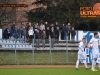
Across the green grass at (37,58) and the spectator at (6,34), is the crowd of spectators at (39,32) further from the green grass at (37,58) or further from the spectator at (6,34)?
the green grass at (37,58)

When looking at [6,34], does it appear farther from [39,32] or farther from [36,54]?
[36,54]

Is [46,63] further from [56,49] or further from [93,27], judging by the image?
[93,27]

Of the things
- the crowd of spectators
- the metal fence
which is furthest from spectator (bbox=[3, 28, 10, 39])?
the metal fence

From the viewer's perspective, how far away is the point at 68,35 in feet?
119

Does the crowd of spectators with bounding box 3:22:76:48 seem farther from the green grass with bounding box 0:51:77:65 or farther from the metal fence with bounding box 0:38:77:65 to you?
the green grass with bounding box 0:51:77:65

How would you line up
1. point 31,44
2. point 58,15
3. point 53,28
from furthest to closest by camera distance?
point 58,15, point 53,28, point 31,44

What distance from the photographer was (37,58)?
1265 inches

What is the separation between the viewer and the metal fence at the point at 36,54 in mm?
31797

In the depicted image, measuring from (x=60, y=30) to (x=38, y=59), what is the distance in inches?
205

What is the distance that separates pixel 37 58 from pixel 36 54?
1.28 ft

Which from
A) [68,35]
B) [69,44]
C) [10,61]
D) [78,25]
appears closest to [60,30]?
[68,35]

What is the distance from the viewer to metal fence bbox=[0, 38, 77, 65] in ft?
104

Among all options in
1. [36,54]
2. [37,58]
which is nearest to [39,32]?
[36,54]

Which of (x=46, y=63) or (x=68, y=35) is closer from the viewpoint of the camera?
(x=46, y=63)
